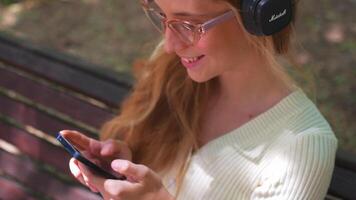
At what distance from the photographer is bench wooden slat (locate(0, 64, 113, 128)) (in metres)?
2.42

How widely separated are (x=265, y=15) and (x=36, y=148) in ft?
4.88

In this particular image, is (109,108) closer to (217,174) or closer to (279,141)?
(217,174)

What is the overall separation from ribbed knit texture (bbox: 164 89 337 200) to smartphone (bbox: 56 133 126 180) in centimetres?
19

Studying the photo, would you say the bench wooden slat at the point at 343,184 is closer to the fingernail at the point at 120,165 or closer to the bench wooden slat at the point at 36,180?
the fingernail at the point at 120,165

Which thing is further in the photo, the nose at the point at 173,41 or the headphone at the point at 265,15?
the nose at the point at 173,41

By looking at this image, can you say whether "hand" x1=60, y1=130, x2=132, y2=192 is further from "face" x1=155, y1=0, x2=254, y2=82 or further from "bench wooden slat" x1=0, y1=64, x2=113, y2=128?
"bench wooden slat" x1=0, y1=64, x2=113, y2=128

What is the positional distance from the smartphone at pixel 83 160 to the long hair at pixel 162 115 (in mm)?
195

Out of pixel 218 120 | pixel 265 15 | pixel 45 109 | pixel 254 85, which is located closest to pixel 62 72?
pixel 45 109

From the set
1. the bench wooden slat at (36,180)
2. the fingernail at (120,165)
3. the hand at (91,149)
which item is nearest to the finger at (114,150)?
the hand at (91,149)

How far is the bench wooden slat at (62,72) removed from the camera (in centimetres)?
236

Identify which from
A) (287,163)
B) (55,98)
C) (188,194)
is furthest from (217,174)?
(55,98)

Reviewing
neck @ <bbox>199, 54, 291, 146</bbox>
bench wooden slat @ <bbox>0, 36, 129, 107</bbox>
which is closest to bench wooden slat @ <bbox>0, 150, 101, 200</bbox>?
bench wooden slat @ <bbox>0, 36, 129, 107</bbox>

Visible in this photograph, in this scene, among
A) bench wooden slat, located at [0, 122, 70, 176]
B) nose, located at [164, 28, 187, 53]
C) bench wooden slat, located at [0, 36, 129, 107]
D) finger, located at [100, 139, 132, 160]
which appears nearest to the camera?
nose, located at [164, 28, 187, 53]

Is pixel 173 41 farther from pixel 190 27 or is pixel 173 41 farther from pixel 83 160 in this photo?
pixel 83 160
